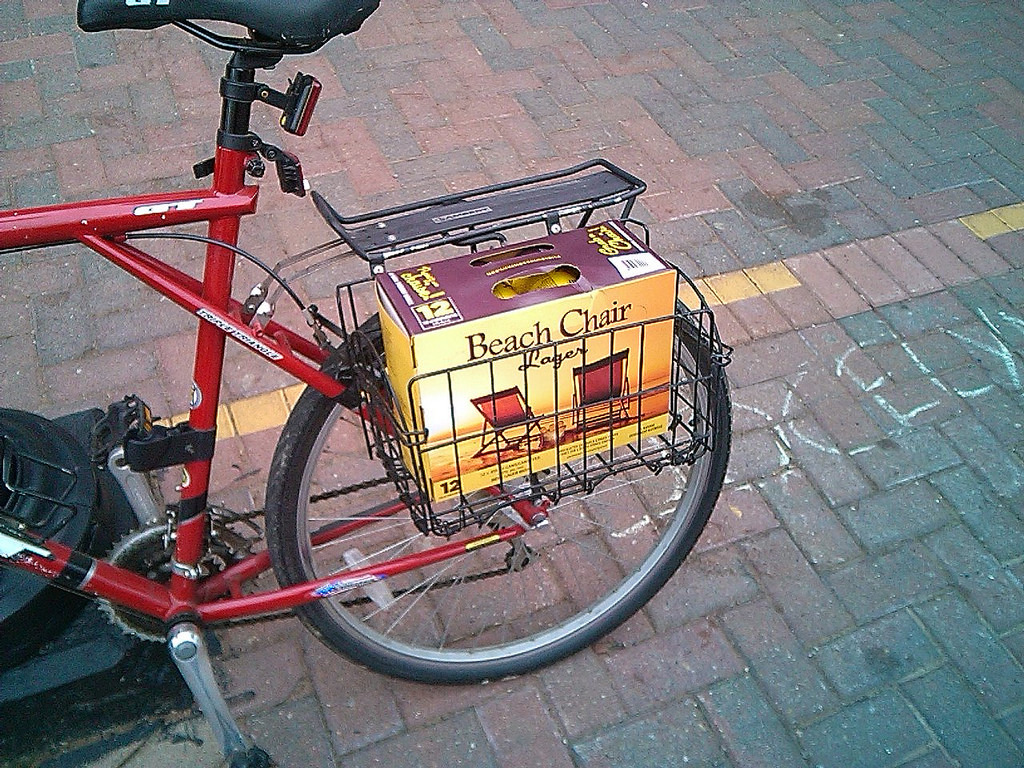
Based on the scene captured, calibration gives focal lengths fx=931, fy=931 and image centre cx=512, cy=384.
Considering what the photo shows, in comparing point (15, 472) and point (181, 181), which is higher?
point (15, 472)

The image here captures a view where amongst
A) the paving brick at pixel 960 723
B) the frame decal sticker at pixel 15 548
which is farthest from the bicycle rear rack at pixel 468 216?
the paving brick at pixel 960 723

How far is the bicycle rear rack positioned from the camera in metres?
1.65

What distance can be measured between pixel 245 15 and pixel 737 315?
232 cm

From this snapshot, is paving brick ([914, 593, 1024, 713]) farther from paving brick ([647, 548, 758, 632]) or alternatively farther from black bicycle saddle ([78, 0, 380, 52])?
black bicycle saddle ([78, 0, 380, 52])

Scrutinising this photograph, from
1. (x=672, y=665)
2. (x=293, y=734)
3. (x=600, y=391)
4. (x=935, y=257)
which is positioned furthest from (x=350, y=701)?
(x=935, y=257)

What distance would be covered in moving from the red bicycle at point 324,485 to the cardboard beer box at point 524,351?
0.05 meters

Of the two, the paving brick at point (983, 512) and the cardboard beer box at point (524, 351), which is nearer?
the cardboard beer box at point (524, 351)

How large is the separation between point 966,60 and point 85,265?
4.38 metres

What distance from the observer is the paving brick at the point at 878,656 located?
7.86 feet

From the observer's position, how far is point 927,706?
234 centimetres

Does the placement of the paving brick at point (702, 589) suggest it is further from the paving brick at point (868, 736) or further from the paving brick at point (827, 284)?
the paving brick at point (827, 284)

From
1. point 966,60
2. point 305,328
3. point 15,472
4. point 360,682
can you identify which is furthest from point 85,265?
point 966,60

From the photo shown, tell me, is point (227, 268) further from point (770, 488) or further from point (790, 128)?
point (790, 128)

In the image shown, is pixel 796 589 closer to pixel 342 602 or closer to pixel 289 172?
pixel 342 602
